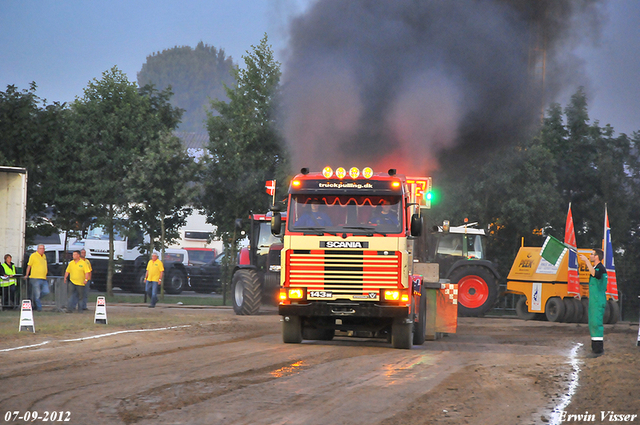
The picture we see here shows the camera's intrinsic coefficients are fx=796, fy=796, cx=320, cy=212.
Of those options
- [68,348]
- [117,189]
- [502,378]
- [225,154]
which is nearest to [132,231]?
[117,189]

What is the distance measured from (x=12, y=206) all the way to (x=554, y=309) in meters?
15.8

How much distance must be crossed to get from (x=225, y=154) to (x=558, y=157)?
14867 mm

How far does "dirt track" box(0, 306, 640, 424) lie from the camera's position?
747 cm

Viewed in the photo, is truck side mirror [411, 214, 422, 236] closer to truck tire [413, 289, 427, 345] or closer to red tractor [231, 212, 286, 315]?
truck tire [413, 289, 427, 345]

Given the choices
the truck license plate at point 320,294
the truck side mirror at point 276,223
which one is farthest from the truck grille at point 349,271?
the truck side mirror at point 276,223

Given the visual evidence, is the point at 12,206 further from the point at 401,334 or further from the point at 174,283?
the point at 401,334

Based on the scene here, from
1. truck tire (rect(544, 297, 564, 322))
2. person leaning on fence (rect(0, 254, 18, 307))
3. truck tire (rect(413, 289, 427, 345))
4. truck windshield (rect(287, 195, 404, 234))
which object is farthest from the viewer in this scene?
truck tire (rect(544, 297, 564, 322))

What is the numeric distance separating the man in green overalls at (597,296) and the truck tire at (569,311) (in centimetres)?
1043

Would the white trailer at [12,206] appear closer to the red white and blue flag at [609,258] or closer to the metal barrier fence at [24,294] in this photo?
the metal barrier fence at [24,294]

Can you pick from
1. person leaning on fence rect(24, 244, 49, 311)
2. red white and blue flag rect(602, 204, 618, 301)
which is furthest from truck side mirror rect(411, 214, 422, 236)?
person leaning on fence rect(24, 244, 49, 311)

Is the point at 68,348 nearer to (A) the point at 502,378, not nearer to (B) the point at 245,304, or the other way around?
(A) the point at 502,378

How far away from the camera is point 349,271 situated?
42.3 feet

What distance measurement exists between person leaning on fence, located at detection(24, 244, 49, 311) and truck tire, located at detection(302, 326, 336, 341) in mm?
9307

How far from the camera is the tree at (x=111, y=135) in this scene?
28984mm
